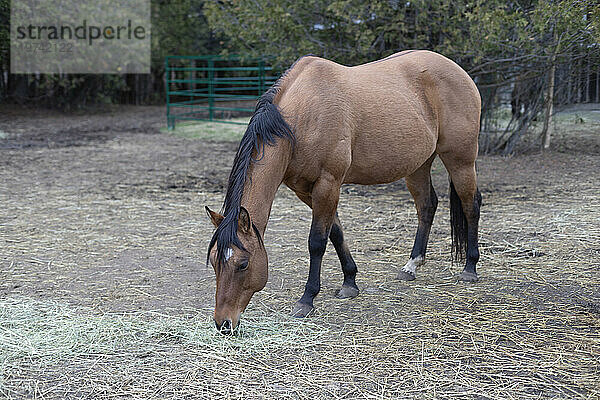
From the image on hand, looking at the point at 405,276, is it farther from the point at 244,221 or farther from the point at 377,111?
the point at 244,221

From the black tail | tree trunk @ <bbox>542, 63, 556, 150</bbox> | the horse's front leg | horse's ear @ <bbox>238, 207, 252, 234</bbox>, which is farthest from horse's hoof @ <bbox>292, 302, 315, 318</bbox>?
tree trunk @ <bbox>542, 63, 556, 150</bbox>

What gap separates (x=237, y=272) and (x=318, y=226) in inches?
26.7

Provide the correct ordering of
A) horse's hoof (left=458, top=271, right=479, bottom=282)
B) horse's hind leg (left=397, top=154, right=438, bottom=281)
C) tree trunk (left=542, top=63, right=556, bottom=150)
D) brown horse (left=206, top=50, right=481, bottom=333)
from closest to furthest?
brown horse (left=206, top=50, right=481, bottom=333), horse's hoof (left=458, top=271, right=479, bottom=282), horse's hind leg (left=397, top=154, right=438, bottom=281), tree trunk (left=542, top=63, right=556, bottom=150)

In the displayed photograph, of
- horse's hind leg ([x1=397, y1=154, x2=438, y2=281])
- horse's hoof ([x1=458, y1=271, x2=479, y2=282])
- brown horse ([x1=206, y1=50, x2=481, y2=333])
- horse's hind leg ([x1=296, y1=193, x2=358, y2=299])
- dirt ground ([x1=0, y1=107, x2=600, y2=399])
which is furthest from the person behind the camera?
horse's hind leg ([x1=397, y1=154, x2=438, y2=281])

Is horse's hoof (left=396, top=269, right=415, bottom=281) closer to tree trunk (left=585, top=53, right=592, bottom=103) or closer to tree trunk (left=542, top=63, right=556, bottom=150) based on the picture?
tree trunk (left=585, top=53, right=592, bottom=103)

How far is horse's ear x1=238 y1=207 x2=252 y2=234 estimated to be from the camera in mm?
→ 3023

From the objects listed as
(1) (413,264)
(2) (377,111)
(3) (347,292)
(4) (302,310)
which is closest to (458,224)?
(1) (413,264)

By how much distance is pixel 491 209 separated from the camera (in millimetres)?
6125

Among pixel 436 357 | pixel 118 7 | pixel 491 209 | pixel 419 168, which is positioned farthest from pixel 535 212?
pixel 118 7

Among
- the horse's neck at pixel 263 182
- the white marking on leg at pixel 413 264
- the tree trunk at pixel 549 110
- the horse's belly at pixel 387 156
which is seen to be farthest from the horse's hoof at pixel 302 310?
the tree trunk at pixel 549 110

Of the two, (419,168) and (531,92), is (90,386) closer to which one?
(419,168)

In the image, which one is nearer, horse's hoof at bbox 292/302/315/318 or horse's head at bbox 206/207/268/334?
horse's head at bbox 206/207/268/334

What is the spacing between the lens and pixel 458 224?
14.3 feet

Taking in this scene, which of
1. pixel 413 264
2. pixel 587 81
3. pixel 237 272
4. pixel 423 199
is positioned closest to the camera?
pixel 237 272
